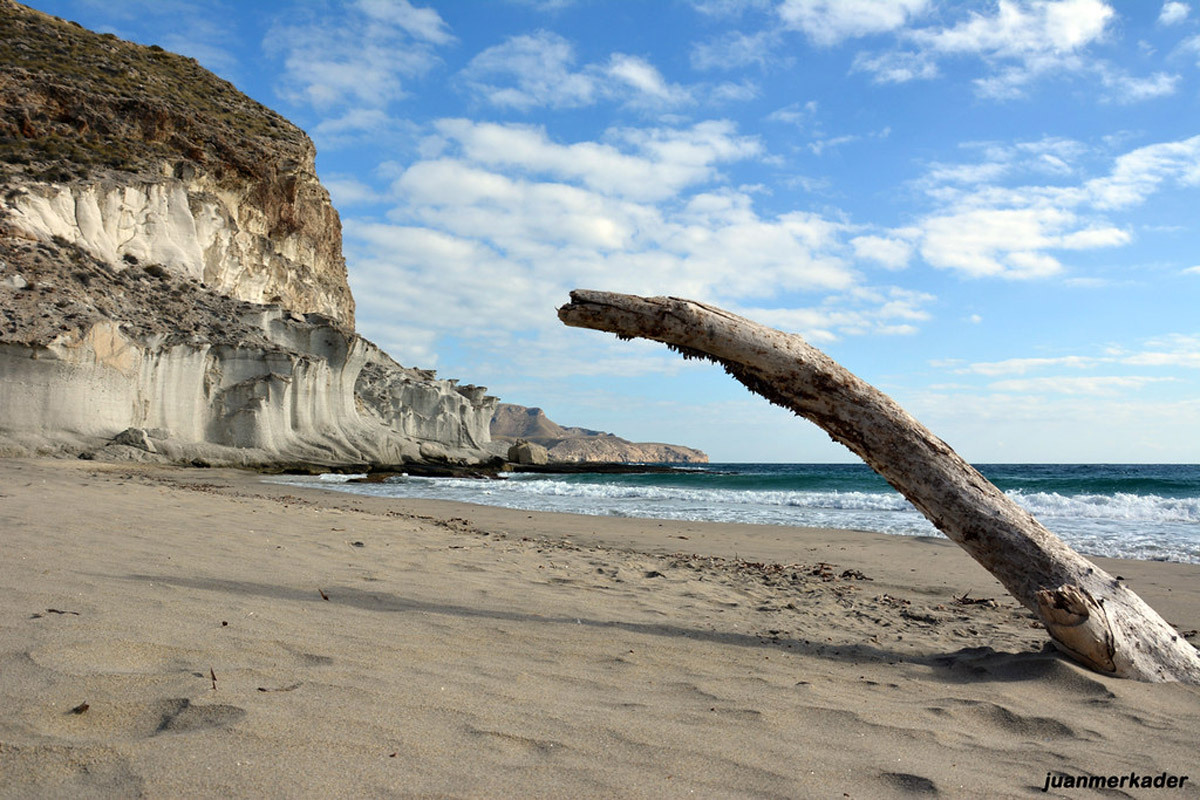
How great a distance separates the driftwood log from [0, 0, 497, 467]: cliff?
2041 centimetres

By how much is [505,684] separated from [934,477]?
320cm

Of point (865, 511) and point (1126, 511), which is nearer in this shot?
point (1126, 511)

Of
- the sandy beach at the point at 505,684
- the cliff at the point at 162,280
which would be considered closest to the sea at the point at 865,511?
the sandy beach at the point at 505,684

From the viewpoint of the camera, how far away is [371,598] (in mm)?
4715

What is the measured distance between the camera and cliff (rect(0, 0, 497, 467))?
20.6 metres

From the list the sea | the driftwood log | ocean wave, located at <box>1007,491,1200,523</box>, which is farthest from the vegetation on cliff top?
ocean wave, located at <box>1007,491,1200,523</box>

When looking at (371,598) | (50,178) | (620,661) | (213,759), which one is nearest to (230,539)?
(371,598)

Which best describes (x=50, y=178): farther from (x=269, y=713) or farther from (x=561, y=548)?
(x=269, y=713)

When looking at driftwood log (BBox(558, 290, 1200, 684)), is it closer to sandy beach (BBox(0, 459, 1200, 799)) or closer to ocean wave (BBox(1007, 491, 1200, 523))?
sandy beach (BBox(0, 459, 1200, 799))

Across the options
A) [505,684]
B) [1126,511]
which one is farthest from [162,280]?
[1126,511]

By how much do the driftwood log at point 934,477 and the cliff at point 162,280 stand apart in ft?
66.9

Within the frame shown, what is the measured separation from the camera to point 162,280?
89.0 feet

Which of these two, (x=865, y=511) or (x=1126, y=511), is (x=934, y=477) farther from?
(x=1126, y=511)

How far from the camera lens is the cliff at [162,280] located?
2064 cm
